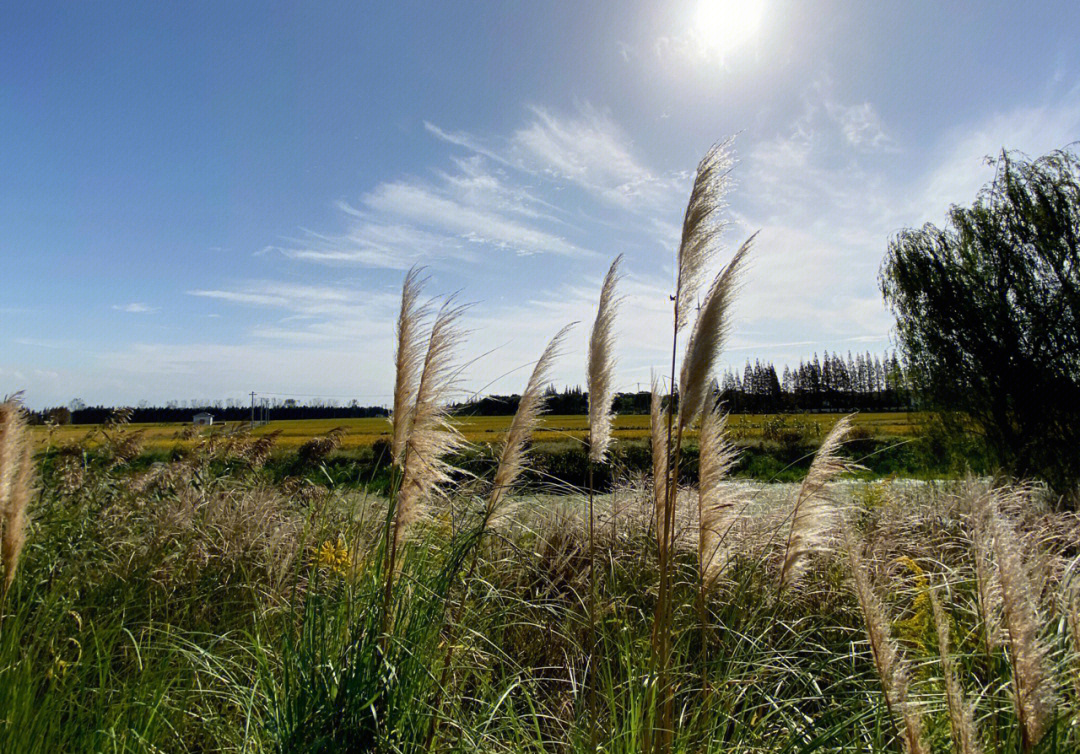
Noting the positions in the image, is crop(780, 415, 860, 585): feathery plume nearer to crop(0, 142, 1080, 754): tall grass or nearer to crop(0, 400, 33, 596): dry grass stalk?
crop(0, 142, 1080, 754): tall grass

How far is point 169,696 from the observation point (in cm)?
276

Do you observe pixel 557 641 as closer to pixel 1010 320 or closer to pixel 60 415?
pixel 60 415

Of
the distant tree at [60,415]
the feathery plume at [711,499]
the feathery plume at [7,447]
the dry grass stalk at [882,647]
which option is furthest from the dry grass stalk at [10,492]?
the distant tree at [60,415]

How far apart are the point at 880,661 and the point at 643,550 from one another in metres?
2.62

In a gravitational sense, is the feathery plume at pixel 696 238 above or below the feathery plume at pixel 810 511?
above

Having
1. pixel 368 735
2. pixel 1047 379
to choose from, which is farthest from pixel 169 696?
pixel 1047 379

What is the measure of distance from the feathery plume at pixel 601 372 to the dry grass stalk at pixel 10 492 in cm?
212

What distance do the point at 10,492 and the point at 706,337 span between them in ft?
8.55

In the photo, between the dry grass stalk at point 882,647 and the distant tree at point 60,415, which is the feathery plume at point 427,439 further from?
the distant tree at point 60,415

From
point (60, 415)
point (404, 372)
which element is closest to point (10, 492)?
point (404, 372)

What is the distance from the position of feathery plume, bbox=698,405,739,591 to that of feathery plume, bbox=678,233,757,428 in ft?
0.94

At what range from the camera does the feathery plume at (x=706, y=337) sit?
213 cm

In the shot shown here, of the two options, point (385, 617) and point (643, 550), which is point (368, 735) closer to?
point (385, 617)

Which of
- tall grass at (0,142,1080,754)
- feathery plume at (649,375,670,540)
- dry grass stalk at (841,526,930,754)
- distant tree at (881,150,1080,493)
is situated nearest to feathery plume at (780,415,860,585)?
tall grass at (0,142,1080,754)
